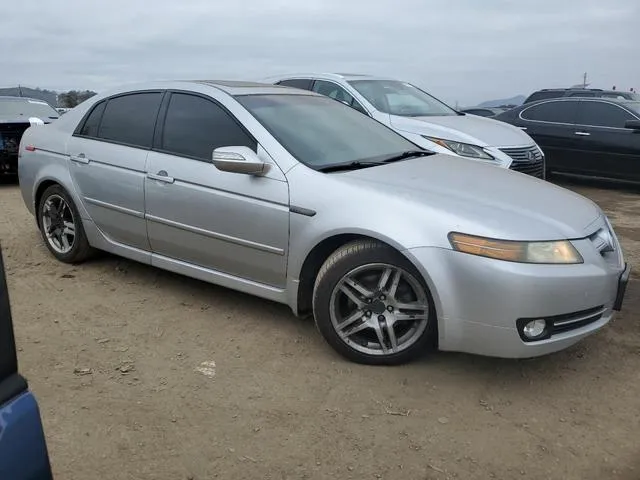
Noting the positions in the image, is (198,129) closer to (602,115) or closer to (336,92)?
(336,92)

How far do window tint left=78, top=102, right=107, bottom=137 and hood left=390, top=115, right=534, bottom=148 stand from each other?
11.3 ft

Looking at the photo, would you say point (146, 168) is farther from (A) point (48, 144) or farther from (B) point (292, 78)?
(B) point (292, 78)

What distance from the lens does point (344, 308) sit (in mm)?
3531

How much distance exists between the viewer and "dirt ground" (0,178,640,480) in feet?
8.61

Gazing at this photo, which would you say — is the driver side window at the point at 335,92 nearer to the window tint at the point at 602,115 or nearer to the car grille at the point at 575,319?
the window tint at the point at 602,115

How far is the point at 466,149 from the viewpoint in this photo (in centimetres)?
676

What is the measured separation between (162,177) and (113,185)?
1.82ft

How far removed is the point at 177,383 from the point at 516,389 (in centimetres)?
180

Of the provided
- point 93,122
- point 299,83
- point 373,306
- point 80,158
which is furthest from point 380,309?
point 299,83

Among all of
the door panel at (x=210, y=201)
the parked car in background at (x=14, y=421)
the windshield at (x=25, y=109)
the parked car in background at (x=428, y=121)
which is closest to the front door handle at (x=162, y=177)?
the door panel at (x=210, y=201)

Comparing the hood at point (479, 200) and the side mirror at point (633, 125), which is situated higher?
the side mirror at point (633, 125)

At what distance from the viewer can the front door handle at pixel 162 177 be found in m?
4.10

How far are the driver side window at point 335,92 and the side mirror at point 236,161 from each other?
4.00 metres

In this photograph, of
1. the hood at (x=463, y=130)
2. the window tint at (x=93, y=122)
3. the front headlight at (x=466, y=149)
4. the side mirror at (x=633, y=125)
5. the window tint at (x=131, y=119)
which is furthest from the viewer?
the side mirror at (x=633, y=125)
